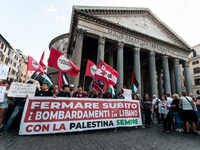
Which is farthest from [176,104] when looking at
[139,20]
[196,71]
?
[196,71]

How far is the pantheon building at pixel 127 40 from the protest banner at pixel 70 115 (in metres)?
7.30

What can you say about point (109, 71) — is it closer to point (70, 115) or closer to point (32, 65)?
point (70, 115)

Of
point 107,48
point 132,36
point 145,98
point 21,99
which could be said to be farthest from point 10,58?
point 145,98

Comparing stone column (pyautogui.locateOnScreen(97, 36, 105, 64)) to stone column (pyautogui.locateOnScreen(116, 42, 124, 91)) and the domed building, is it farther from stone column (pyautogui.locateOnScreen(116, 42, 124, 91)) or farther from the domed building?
the domed building

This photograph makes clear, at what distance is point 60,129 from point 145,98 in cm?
468

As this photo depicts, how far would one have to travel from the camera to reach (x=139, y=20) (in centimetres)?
1859

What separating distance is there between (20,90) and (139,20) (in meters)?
19.9

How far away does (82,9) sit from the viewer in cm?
1347

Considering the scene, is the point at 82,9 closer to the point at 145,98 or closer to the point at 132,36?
the point at 132,36

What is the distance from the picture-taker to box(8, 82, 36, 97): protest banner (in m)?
3.97

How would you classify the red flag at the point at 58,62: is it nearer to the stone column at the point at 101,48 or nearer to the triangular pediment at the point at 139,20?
the stone column at the point at 101,48

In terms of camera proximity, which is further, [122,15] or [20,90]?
[122,15]

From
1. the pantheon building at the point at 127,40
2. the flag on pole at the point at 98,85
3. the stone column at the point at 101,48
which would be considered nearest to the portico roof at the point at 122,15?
the pantheon building at the point at 127,40

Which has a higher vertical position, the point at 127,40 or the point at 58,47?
the point at 58,47
